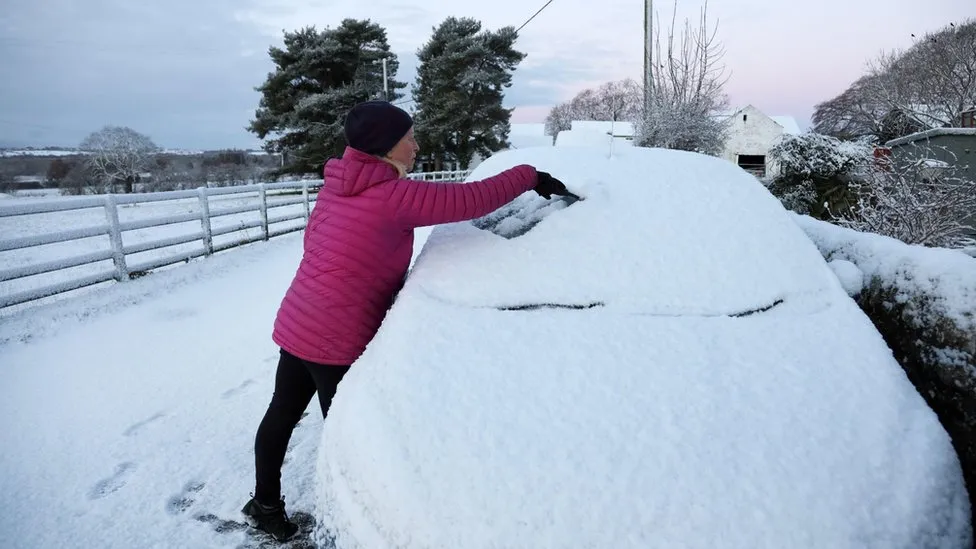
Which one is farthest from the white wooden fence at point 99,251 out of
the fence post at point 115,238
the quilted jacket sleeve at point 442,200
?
the quilted jacket sleeve at point 442,200

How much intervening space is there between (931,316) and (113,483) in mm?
3511

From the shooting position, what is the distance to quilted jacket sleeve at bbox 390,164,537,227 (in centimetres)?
167

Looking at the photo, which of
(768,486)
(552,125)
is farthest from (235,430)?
(552,125)

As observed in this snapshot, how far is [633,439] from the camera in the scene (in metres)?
1.18

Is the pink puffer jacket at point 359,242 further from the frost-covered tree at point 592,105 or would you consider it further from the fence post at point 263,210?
the frost-covered tree at point 592,105

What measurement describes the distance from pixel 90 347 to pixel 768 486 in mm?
4828

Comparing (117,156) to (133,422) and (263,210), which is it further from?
(133,422)

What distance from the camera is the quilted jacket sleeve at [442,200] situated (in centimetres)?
167

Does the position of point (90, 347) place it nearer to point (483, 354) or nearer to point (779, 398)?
point (483, 354)

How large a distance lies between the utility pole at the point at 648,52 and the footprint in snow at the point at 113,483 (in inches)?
500

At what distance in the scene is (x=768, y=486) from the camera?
109cm

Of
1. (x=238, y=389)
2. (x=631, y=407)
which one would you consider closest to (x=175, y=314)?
(x=238, y=389)

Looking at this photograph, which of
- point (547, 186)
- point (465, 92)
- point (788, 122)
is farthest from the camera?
point (788, 122)

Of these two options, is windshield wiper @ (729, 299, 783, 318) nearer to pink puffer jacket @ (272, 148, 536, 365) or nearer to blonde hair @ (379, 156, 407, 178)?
Answer: pink puffer jacket @ (272, 148, 536, 365)
